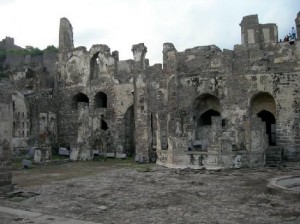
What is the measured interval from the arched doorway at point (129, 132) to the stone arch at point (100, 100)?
272cm

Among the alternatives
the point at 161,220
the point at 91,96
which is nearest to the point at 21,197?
the point at 161,220

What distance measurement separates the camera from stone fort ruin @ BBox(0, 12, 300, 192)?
1827 centimetres

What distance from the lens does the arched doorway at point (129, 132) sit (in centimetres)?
2456

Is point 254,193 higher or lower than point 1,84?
lower

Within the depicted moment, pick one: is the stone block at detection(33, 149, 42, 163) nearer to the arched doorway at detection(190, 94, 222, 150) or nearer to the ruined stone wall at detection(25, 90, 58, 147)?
the ruined stone wall at detection(25, 90, 58, 147)

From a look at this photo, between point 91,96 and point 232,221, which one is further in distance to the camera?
point 91,96

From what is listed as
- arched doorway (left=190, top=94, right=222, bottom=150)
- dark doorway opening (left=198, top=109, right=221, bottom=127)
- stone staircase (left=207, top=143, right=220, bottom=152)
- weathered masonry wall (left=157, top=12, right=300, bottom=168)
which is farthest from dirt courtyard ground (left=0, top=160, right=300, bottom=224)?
dark doorway opening (left=198, top=109, right=221, bottom=127)

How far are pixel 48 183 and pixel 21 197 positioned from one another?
2.55m

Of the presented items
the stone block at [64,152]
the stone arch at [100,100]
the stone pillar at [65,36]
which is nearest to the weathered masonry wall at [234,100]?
the stone arch at [100,100]

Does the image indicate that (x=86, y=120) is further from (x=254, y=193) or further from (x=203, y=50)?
(x=254, y=193)

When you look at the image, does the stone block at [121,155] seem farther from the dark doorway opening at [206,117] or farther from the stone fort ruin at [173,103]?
the dark doorway opening at [206,117]

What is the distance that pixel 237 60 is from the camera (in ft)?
67.5

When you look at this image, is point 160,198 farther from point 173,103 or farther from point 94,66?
point 94,66

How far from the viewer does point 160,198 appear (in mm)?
9719
